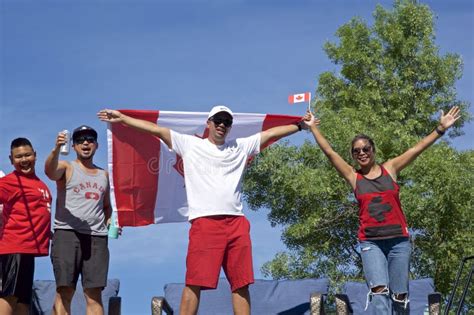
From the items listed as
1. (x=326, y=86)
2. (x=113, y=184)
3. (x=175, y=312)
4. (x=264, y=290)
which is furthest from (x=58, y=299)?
(x=326, y=86)

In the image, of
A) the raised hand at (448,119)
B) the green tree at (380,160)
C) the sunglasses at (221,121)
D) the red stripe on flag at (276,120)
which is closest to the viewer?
the sunglasses at (221,121)

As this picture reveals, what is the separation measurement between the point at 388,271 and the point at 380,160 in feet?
44.9

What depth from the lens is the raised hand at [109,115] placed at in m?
6.16

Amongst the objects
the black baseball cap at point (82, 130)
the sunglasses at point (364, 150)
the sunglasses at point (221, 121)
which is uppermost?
the sunglasses at point (221, 121)

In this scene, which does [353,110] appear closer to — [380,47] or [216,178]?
[380,47]

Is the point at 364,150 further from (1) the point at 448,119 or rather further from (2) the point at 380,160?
(2) the point at 380,160

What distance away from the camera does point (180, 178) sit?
23.6ft

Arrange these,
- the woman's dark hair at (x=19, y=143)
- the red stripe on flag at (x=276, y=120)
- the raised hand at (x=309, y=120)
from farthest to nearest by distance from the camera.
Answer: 1. the red stripe on flag at (x=276, y=120)
2. the raised hand at (x=309, y=120)
3. the woman's dark hair at (x=19, y=143)

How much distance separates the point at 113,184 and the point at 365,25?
16.2 metres

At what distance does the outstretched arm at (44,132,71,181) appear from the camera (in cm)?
594

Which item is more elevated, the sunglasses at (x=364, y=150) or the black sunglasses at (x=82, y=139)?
the black sunglasses at (x=82, y=139)

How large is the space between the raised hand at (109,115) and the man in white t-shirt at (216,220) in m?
0.56

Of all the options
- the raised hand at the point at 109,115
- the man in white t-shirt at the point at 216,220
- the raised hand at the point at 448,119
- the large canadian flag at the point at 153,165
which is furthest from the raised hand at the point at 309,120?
the raised hand at the point at 109,115

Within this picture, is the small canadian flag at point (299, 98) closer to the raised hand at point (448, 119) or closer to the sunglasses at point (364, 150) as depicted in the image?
the sunglasses at point (364, 150)
